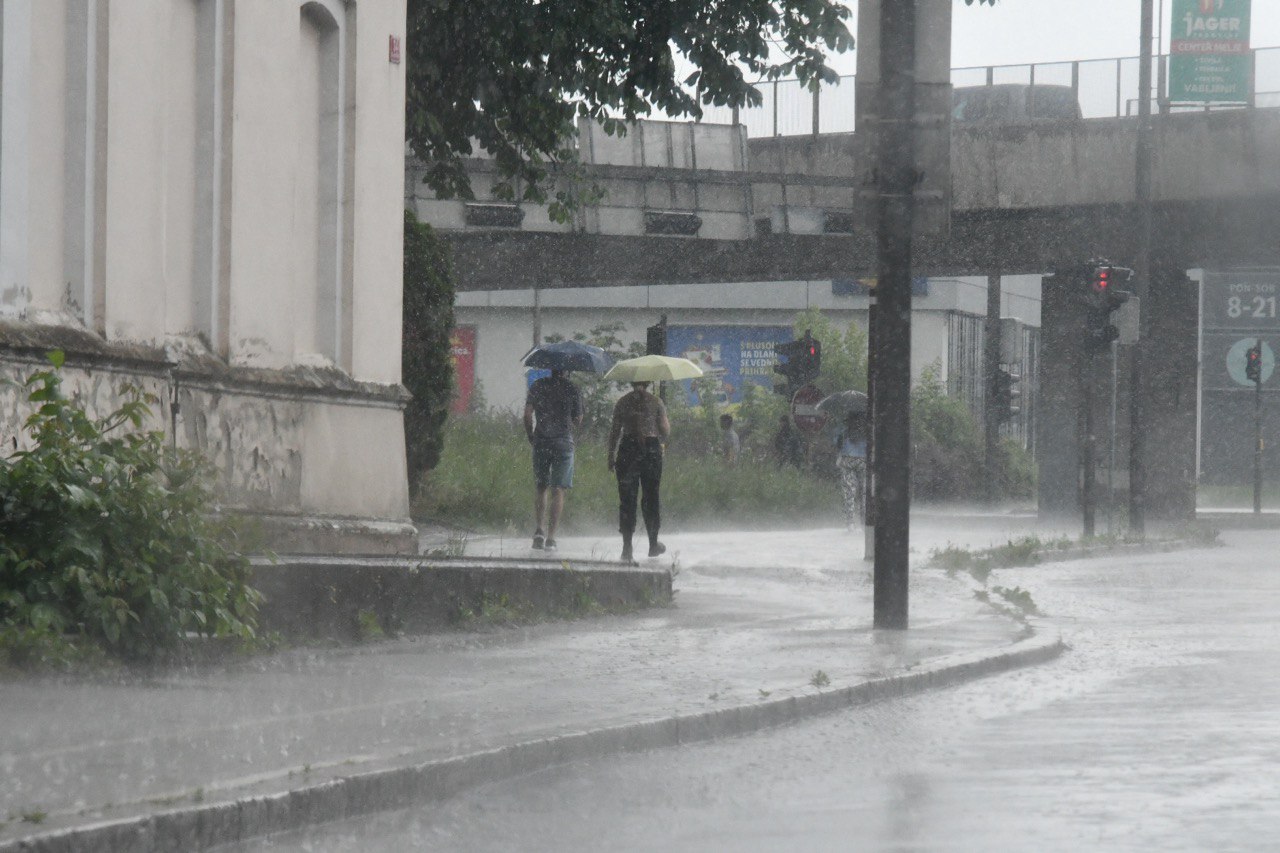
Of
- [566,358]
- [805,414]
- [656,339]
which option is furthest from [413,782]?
[656,339]

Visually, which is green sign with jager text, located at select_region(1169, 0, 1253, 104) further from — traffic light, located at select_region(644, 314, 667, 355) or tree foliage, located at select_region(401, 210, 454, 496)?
tree foliage, located at select_region(401, 210, 454, 496)

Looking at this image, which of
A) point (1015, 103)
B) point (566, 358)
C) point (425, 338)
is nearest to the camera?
point (566, 358)

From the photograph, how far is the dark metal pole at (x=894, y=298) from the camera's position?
38.9ft

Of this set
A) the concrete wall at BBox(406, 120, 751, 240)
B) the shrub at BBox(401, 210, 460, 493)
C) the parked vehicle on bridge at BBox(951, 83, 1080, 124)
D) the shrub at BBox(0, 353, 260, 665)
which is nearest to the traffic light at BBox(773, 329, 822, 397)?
the concrete wall at BBox(406, 120, 751, 240)

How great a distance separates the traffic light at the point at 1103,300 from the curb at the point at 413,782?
16.4 meters

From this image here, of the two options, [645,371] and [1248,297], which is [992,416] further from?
[645,371]

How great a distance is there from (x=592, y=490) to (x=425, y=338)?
261 inches

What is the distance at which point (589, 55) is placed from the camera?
18.6 metres

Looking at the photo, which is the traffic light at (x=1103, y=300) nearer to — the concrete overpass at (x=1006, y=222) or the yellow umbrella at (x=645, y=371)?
the concrete overpass at (x=1006, y=222)

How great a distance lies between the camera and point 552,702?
27.4ft

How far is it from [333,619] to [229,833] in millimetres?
4807

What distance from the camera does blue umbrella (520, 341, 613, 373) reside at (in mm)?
19906

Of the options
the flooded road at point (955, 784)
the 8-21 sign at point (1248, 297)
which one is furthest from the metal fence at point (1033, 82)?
the 8-21 sign at point (1248, 297)

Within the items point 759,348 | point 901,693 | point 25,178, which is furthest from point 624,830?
point 759,348
